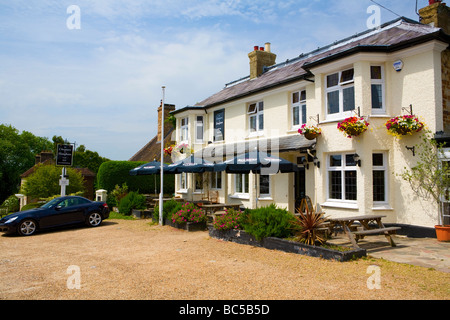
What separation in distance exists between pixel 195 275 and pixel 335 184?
7.21 meters

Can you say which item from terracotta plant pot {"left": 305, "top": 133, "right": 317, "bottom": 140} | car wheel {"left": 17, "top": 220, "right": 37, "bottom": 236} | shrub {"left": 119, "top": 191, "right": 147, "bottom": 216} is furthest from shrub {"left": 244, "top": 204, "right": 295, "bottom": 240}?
shrub {"left": 119, "top": 191, "right": 147, "bottom": 216}

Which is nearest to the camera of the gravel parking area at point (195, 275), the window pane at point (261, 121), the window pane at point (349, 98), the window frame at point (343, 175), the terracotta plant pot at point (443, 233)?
the gravel parking area at point (195, 275)

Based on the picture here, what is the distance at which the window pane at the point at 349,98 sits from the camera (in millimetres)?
11328

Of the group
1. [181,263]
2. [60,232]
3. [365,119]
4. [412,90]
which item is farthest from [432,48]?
[60,232]

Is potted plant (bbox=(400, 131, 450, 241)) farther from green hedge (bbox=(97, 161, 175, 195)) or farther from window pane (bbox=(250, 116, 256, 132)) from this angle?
green hedge (bbox=(97, 161, 175, 195))

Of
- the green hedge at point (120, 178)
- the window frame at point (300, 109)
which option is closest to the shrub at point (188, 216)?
the window frame at point (300, 109)

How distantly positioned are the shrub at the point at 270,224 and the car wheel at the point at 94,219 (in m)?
7.81

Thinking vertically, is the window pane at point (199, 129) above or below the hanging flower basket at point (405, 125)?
above

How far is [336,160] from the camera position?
11875mm

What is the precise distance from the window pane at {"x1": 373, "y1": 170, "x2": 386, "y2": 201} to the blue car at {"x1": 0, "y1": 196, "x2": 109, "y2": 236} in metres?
10.7

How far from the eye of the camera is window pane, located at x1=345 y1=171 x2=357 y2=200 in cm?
1125

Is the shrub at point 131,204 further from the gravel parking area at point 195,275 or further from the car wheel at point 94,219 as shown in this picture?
the gravel parking area at point 195,275

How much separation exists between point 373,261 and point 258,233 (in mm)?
2790

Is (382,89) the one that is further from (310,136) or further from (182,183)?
(182,183)
